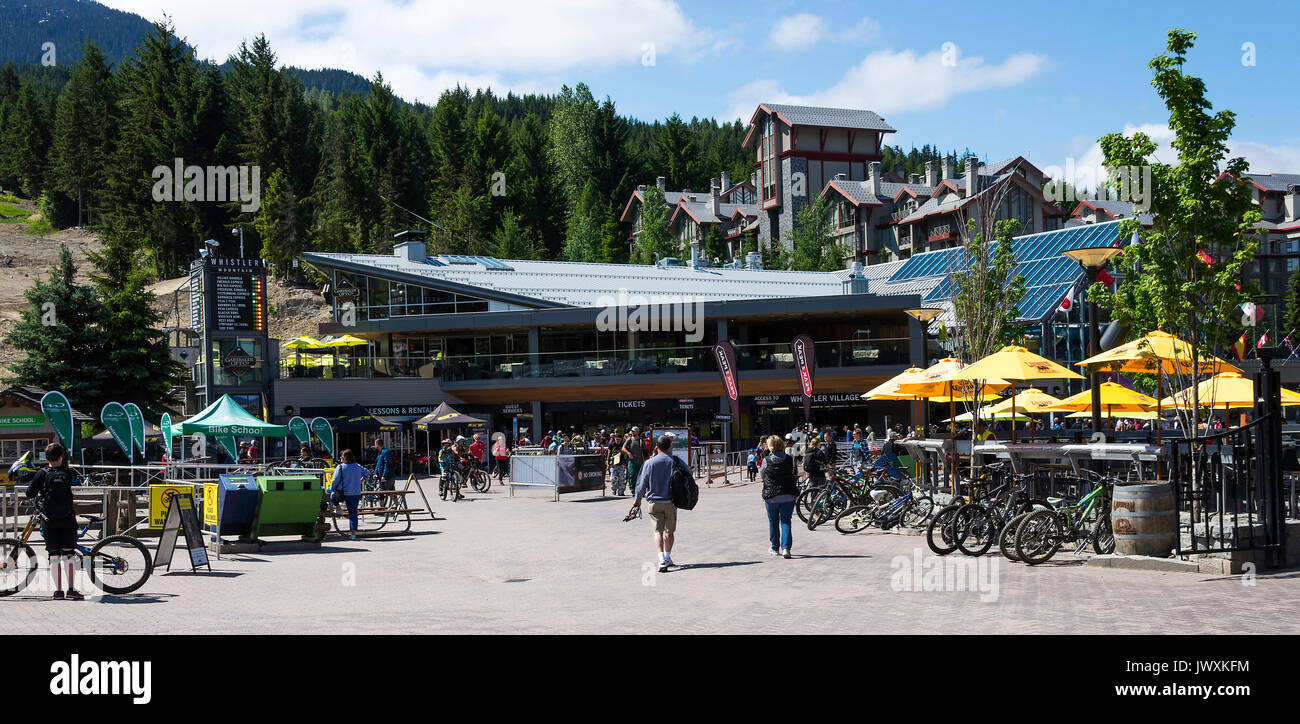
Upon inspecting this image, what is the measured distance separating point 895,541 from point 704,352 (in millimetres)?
30374

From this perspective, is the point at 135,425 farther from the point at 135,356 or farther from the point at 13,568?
the point at 135,356

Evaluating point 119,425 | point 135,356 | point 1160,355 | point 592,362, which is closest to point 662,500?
point 1160,355

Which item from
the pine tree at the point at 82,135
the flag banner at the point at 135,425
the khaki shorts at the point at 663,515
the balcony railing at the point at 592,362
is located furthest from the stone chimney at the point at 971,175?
the pine tree at the point at 82,135

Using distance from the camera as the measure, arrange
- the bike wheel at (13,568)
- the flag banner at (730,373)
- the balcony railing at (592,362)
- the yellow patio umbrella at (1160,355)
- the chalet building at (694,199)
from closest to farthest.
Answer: the bike wheel at (13,568) < the yellow patio umbrella at (1160,355) < the flag banner at (730,373) < the balcony railing at (592,362) < the chalet building at (694,199)

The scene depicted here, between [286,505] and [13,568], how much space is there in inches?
211

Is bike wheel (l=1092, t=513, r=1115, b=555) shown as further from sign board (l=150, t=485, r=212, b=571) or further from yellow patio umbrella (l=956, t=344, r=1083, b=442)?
sign board (l=150, t=485, r=212, b=571)

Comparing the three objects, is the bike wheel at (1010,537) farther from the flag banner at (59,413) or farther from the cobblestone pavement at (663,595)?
the flag banner at (59,413)

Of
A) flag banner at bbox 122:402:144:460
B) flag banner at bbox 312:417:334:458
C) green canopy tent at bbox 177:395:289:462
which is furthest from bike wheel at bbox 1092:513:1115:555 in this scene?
flag banner at bbox 312:417:334:458

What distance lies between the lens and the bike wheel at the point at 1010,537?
13.0 m

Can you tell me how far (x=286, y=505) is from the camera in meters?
16.9

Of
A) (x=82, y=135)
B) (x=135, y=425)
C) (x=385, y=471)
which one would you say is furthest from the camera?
(x=82, y=135)

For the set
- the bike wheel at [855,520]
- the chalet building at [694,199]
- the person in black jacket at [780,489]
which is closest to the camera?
the person in black jacket at [780,489]

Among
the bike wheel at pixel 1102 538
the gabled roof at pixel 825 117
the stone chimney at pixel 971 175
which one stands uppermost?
the gabled roof at pixel 825 117

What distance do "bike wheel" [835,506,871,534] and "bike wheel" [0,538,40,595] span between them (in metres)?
11.1
